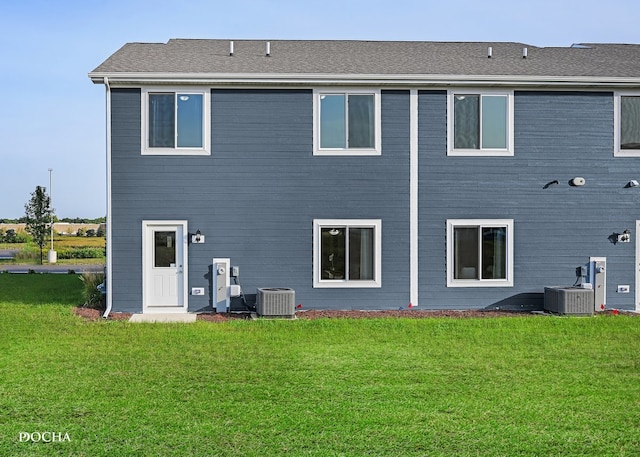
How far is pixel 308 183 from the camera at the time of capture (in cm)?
1416

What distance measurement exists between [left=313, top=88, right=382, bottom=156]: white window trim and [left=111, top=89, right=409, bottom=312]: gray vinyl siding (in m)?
0.12

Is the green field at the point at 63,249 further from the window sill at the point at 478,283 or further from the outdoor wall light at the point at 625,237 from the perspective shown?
the outdoor wall light at the point at 625,237

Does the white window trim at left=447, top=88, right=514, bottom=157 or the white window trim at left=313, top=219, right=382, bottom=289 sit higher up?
the white window trim at left=447, top=88, right=514, bottom=157

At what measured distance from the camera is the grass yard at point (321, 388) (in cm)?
582

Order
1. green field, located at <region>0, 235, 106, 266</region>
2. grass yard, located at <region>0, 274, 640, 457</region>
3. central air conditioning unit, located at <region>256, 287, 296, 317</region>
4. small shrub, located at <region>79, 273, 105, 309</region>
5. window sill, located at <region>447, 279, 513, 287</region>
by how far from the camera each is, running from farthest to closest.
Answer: green field, located at <region>0, 235, 106, 266</region>, small shrub, located at <region>79, 273, 105, 309</region>, window sill, located at <region>447, 279, 513, 287</region>, central air conditioning unit, located at <region>256, 287, 296, 317</region>, grass yard, located at <region>0, 274, 640, 457</region>

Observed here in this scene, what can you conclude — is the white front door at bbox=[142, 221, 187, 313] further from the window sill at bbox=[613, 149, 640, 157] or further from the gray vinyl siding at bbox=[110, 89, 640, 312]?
the window sill at bbox=[613, 149, 640, 157]

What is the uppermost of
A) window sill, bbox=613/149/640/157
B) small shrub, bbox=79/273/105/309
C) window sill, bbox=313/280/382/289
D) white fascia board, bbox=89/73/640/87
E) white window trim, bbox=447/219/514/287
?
white fascia board, bbox=89/73/640/87

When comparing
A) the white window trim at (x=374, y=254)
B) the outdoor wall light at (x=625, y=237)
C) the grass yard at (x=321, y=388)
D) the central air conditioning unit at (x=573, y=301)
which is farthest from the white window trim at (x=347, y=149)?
the outdoor wall light at (x=625, y=237)

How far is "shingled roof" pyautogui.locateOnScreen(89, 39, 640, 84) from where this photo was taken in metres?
13.9

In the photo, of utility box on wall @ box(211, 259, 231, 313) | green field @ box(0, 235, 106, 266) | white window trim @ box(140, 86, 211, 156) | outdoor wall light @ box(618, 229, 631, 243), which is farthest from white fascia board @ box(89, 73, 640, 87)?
green field @ box(0, 235, 106, 266)

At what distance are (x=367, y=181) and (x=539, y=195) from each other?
3.95 m

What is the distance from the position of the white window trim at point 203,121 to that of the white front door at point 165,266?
5.05 feet

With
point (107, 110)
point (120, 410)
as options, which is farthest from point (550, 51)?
point (120, 410)

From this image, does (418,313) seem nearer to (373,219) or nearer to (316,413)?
(373,219)
